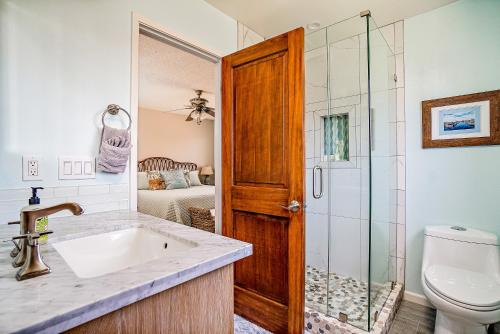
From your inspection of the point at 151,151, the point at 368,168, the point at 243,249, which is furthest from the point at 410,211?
the point at 151,151

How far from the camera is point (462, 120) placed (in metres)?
1.96

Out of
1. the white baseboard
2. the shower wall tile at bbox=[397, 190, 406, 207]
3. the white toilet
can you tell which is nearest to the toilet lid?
the white toilet

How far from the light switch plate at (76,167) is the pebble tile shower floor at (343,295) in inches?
66.6

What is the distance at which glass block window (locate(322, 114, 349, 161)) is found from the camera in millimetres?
2129

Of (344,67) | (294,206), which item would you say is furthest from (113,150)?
(344,67)

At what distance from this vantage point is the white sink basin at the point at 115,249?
916mm

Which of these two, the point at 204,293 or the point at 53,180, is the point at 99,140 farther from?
the point at 204,293

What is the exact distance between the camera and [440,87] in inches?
81.3

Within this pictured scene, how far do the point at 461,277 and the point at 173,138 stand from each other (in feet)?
19.0

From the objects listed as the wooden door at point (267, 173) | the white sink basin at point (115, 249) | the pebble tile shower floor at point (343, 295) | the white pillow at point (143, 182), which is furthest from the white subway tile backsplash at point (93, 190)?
the white pillow at point (143, 182)

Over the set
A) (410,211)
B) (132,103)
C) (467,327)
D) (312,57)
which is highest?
(312,57)

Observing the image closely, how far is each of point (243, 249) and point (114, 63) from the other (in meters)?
1.33

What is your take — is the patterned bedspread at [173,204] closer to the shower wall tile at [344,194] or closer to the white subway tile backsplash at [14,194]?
the shower wall tile at [344,194]

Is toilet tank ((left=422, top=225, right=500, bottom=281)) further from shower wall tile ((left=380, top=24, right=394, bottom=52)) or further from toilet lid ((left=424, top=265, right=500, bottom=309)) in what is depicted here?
shower wall tile ((left=380, top=24, right=394, bottom=52))
